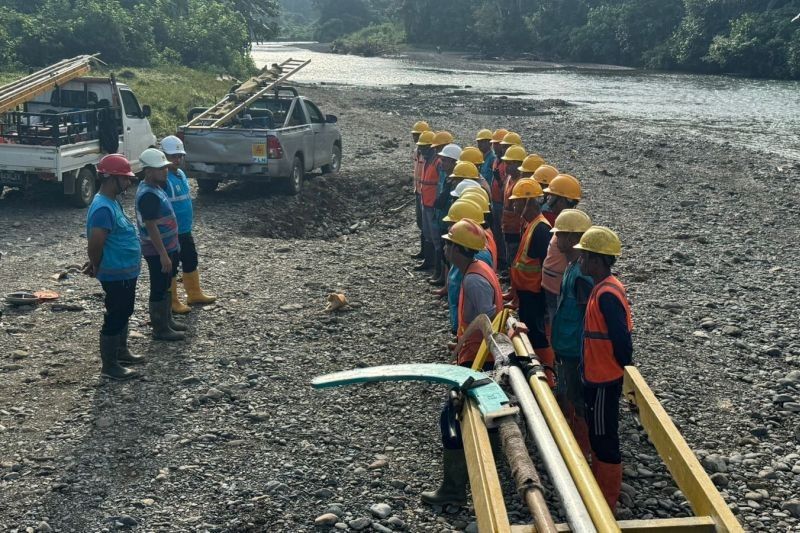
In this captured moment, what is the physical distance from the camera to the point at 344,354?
337 inches

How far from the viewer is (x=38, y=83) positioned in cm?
1406

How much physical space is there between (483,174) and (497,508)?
8.47 metres

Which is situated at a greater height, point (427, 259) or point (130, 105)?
point (130, 105)

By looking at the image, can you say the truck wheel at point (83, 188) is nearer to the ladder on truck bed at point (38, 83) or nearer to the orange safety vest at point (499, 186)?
the ladder on truck bed at point (38, 83)

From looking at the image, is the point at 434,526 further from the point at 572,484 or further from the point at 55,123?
the point at 55,123

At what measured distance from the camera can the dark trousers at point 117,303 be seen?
7.38 metres

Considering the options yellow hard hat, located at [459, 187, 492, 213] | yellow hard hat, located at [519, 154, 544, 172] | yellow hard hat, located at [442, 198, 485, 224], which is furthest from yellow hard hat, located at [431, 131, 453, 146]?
yellow hard hat, located at [442, 198, 485, 224]

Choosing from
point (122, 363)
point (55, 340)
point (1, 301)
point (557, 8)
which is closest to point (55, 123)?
point (1, 301)

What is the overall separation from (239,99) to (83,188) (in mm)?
3557

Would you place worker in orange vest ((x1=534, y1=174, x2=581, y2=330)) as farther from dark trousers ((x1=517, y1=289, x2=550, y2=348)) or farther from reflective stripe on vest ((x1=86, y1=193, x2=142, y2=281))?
reflective stripe on vest ((x1=86, y1=193, x2=142, y2=281))

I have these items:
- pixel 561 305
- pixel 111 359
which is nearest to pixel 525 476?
pixel 561 305

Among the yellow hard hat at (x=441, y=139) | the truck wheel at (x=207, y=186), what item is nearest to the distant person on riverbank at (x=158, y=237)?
the yellow hard hat at (x=441, y=139)

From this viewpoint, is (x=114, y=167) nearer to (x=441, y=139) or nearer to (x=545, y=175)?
(x=545, y=175)

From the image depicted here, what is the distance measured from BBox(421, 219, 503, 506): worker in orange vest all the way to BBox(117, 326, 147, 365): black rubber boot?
3281 mm
